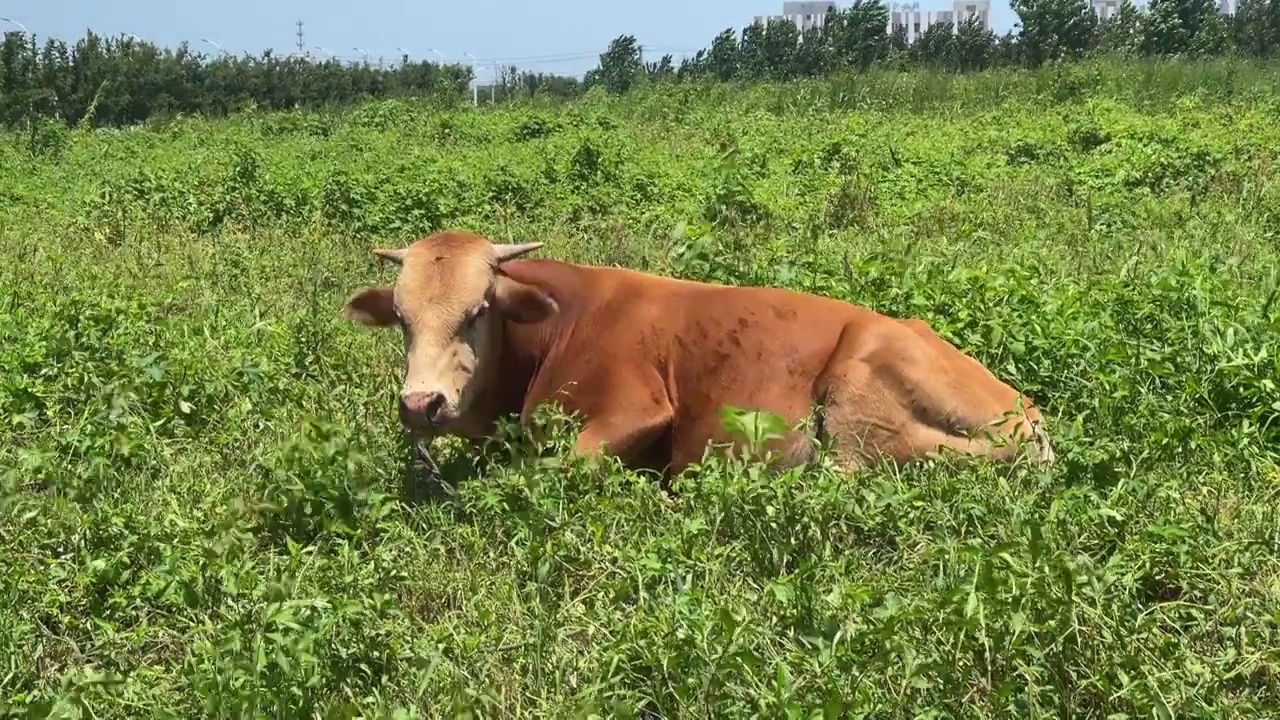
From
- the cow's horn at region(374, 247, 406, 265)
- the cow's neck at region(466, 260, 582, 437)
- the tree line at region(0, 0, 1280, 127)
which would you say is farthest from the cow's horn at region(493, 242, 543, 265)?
the tree line at region(0, 0, 1280, 127)

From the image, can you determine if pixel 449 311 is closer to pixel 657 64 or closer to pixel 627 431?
pixel 627 431

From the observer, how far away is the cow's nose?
15.0 ft

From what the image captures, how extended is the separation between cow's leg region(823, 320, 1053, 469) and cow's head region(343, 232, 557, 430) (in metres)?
1.27

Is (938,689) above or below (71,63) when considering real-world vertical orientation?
below

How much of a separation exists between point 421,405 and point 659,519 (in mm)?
1060

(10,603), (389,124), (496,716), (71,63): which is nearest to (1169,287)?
(496,716)

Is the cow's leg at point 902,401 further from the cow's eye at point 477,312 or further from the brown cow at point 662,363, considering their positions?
the cow's eye at point 477,312

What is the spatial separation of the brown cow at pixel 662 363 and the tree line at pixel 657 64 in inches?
641

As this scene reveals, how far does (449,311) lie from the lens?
192 inches

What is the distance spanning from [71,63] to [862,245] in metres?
22.6

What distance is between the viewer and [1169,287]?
18.0 feet

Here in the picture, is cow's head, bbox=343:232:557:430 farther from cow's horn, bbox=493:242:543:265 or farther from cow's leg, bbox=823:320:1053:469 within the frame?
cow's leg, bbox=823:320:1053:469

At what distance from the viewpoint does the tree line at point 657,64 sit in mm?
24906

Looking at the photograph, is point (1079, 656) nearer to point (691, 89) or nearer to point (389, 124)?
point (389, 124)
